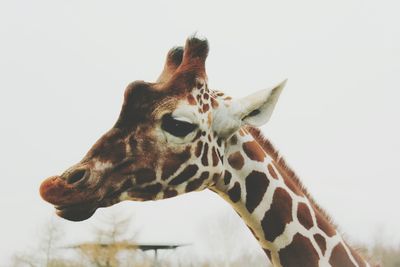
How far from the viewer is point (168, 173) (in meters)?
4.70

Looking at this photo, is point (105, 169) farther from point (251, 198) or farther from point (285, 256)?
point (285, 256)

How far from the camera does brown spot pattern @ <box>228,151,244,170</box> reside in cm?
507

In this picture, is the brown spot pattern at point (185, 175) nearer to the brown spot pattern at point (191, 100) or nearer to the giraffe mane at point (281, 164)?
the brown spot pattern at point (191, 100)

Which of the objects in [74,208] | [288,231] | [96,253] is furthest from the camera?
[96,253]

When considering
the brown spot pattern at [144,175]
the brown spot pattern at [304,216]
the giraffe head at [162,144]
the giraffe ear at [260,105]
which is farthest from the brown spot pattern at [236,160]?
the brown spot pattern at [144,175]

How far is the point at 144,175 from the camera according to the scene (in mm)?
4621

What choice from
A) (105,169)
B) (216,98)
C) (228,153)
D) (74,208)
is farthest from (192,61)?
(74,208)

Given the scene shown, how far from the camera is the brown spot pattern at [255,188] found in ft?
16.4

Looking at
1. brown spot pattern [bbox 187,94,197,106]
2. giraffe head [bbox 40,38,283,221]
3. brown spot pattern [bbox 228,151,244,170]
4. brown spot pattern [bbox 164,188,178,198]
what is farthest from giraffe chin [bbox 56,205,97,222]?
brown spot pattern [bbox 228,151,244,170]

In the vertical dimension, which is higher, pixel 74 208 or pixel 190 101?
pixel 190 101

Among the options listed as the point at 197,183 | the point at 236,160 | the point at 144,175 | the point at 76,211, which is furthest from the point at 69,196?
the point at 236,160

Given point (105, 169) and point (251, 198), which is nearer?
point (105, 169)

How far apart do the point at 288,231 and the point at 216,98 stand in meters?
1.41

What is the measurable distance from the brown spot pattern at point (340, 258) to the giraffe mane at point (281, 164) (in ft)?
1.12
